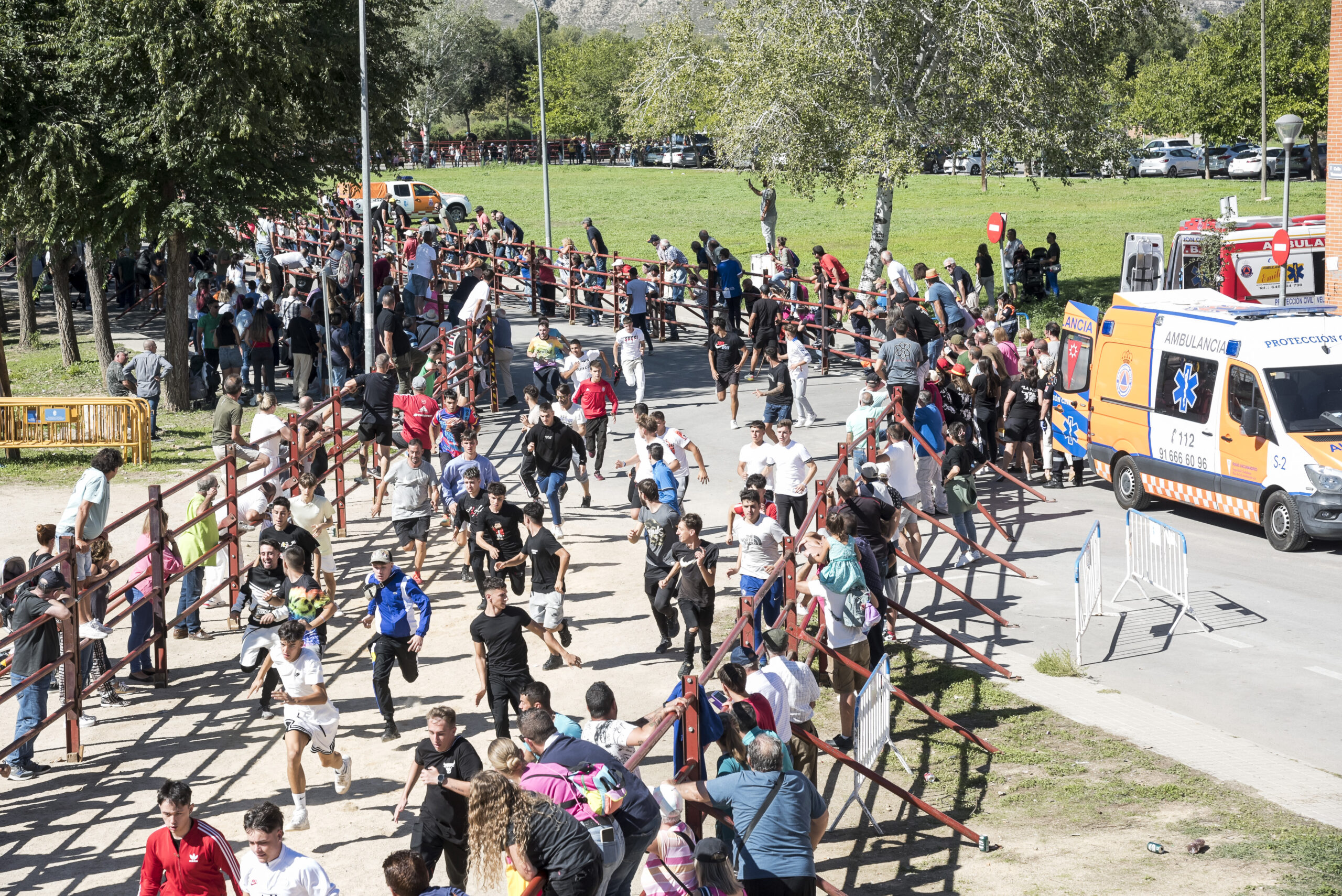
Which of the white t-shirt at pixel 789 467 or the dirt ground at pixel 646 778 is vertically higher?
the white t-shirt at pixel 789 467

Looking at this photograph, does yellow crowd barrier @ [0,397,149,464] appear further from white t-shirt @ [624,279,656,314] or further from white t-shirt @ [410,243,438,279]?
white t-shirt @ [624,279,656,314]

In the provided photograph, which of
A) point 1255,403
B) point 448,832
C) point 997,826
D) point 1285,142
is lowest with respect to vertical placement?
point 997,826

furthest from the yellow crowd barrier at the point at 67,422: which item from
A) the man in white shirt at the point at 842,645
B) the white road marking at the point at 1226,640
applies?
the white road marking at the point at 1226,640

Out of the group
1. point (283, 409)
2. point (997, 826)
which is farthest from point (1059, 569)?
point (283, 409)

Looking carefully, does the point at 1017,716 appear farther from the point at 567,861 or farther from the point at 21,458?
the point at 21,458

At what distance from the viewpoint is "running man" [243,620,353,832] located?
950 cm

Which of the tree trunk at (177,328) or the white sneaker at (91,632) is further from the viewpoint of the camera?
the tree trunk at (177,328)

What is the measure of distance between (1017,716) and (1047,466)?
782 cm

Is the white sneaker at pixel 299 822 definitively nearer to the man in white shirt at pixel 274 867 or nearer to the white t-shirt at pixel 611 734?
the man in white shirt at pixel 274 867

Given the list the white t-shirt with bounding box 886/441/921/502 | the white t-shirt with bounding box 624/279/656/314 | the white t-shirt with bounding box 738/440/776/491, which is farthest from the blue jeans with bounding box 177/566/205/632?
the white t-shirt with bounding box 624/279/656/314

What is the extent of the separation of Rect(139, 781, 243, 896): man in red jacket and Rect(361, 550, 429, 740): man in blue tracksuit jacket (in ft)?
11.5

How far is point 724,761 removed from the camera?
295 inches

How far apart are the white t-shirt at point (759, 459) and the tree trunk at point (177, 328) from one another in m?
13.9

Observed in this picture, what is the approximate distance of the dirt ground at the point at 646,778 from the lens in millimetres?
8711
